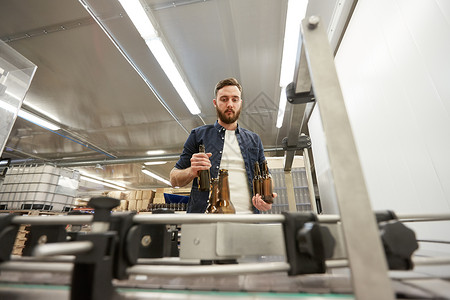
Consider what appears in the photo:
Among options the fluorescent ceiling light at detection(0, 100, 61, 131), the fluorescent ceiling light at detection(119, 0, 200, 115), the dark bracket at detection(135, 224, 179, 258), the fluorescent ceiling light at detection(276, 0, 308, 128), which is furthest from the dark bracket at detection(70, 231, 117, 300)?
the fluorescent ceiling light at detection(0, 100, 61, 131)

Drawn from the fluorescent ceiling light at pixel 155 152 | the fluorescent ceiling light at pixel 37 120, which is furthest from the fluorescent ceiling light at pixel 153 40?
the fluorescent ceiling light at pixel 37 120

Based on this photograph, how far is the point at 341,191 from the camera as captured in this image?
1.19 feet

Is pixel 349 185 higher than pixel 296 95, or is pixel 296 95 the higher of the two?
pixel 296 95

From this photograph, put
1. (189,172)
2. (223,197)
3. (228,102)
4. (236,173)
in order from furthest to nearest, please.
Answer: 1. (228,102)
2. (236,173)
3. (189,172)
4. (223,197)

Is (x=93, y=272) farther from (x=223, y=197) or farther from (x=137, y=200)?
(x=137, y=200)

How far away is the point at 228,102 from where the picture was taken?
4.52 ft

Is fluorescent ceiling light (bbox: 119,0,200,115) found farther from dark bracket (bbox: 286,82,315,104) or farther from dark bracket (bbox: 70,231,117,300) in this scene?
dark bracket (bbox: 70,231,117,300)

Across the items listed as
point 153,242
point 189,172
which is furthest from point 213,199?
point 153,242

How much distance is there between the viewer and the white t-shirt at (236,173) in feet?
3.91

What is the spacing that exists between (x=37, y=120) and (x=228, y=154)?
511 centimetres

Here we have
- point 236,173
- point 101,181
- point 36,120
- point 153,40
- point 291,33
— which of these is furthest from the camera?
point 101,181

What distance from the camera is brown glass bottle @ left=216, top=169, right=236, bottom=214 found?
880 millimetres

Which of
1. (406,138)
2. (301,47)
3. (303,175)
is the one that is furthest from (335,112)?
Answer: (303,175)

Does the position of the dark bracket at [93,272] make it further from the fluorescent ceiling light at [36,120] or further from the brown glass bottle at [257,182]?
the fluorescent ceiling light at [36,120]
